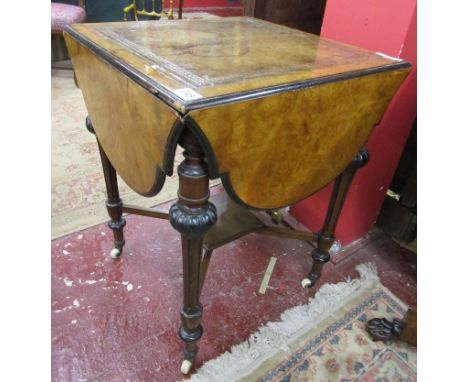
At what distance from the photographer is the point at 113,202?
137 centimetres

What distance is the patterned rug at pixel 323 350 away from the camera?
3.75 ft

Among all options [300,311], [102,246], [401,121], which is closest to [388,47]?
[401,121]

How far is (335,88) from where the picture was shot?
2.71 ft

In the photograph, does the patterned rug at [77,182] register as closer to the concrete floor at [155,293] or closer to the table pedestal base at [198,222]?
the concrete floor at [155,293]

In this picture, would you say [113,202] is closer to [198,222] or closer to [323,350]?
[198,222]

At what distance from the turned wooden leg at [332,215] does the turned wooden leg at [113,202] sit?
77 centimetres

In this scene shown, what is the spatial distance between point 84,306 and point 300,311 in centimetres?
78

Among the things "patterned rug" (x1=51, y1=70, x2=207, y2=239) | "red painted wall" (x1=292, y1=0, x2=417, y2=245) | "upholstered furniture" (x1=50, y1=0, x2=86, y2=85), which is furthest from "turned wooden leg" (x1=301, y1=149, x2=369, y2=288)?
"upholstered furniture" (x1=50, y1=0, x2=86, y2=85)

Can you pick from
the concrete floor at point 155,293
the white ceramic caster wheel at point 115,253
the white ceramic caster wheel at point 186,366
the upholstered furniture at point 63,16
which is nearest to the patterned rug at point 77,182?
the concrete floor at point 155,293

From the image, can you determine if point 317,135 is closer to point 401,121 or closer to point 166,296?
point 401,121

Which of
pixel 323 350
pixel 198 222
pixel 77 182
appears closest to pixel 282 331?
pixel 323 350

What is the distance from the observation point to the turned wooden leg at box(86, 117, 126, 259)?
125 centimetres

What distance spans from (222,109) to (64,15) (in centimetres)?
290

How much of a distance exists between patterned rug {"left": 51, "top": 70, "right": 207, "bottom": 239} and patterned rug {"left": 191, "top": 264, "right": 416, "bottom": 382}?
0.91 meters
